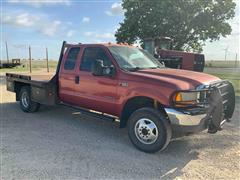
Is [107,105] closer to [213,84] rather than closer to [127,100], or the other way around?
[127,100]

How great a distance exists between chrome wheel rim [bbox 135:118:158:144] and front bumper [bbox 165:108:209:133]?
387 millimetres

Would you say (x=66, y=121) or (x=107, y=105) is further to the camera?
(x=66, y=121)

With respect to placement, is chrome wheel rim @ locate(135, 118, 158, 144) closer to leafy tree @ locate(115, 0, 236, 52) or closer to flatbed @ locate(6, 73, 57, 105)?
flatbed @ locate(6, 73, 57, 105)

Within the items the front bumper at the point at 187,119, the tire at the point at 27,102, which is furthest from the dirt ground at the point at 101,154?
the tire at the point at 27,102

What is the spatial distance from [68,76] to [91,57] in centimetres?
85

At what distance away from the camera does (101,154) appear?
4.77m

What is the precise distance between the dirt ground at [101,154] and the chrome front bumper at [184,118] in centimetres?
64

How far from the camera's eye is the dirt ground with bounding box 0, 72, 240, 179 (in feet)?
13.3

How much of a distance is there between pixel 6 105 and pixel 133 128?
5728mm

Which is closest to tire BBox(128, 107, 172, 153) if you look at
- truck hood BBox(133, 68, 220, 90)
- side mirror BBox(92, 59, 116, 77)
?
truck hood BBox(133, 68, 220, 90)

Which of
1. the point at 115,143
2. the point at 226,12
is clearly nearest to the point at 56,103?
the point at 115,143

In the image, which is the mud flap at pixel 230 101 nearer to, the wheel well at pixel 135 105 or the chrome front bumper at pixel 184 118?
the chrome front bumper at pixel 184 118

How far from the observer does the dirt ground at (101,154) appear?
160 inches

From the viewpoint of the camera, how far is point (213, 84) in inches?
194
